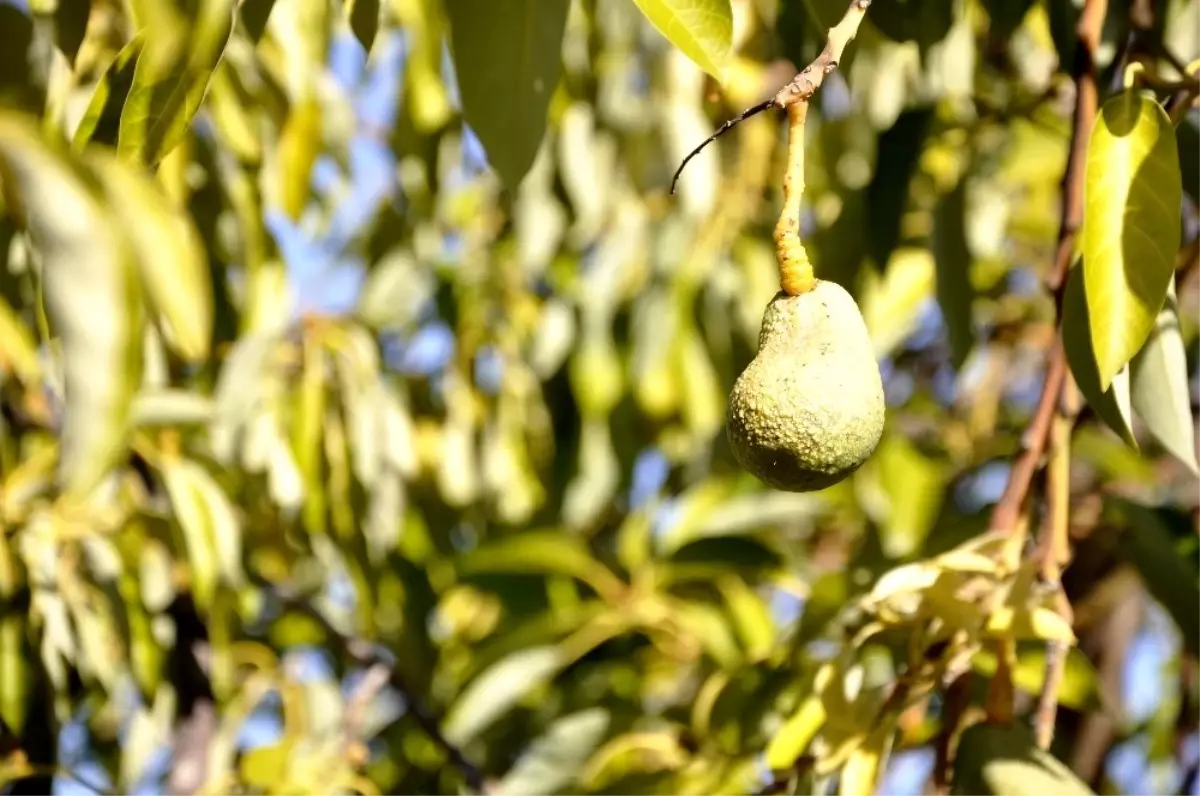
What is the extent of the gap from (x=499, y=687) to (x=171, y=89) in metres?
0.96

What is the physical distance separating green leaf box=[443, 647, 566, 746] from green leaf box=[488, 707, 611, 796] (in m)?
0.12

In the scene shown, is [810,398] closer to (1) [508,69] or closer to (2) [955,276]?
(1) [508,69]

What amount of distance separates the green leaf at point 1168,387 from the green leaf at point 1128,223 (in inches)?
4.1

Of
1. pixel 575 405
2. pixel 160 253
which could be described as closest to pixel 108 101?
pixel 160 253

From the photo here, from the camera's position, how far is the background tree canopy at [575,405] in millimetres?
941

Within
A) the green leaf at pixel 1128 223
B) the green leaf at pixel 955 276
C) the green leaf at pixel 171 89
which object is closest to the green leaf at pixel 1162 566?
the green leaf at pixel 955 276

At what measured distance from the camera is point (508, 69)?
0.96 metres

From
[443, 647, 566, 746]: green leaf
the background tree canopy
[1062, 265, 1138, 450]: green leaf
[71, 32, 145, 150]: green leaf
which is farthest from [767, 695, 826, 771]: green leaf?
[71, 32, 145, 150]: green leaf

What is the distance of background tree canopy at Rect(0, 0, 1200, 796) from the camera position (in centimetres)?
94

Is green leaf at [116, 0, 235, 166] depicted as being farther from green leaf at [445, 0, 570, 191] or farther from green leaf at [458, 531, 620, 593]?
green leaf at [458, 531, 620, 593]

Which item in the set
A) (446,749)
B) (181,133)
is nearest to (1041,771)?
(181,133)

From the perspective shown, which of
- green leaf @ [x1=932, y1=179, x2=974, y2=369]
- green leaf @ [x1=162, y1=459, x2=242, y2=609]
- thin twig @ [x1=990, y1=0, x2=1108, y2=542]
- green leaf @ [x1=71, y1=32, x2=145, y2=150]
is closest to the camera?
green leaf @ [x1=71, y1=32, x2=145, y2=150]

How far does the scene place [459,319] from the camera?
2.45m

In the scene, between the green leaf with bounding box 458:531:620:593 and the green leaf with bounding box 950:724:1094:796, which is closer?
the green leaf with bounding box 950:724:1094:796
